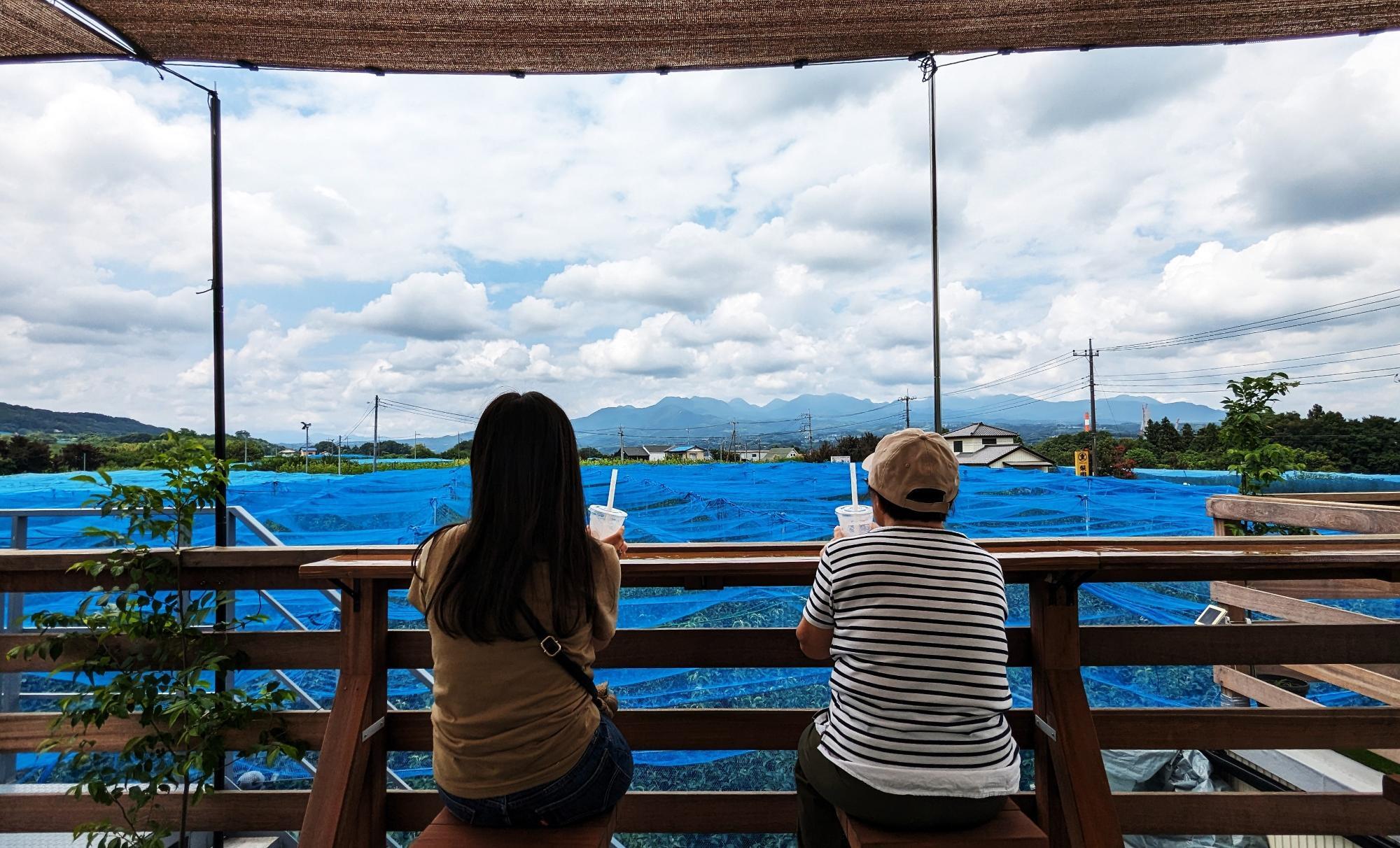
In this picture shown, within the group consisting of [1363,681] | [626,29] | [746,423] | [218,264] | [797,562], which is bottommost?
[1363,681]

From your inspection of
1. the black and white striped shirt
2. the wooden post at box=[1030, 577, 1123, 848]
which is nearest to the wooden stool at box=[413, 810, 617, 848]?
the black and white striped shirt

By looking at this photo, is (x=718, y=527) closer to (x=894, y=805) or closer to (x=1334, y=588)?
(x=894, y=805)

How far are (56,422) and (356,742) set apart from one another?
8.85 ft

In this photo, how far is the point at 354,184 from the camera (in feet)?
12.6

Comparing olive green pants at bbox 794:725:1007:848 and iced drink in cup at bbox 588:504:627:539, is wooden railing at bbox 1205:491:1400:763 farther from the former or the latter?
iced drink in cup at bbox 588:504:627:539

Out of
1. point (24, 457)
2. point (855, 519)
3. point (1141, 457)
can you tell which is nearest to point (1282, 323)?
point (1141, 457)

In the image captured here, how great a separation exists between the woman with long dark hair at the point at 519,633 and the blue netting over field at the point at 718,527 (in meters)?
0.92

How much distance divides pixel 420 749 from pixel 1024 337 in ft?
21.4

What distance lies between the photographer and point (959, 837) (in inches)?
38.8

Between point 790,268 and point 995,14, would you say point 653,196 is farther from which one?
point 790,268

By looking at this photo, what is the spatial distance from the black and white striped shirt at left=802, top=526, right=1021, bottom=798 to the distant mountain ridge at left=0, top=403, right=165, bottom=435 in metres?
3.13

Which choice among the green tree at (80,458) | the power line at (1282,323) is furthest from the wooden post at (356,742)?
the power line at (1282,323)

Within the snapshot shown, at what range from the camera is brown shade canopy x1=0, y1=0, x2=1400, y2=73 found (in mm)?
1495

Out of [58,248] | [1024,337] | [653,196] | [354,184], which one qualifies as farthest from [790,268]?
[58,248]
